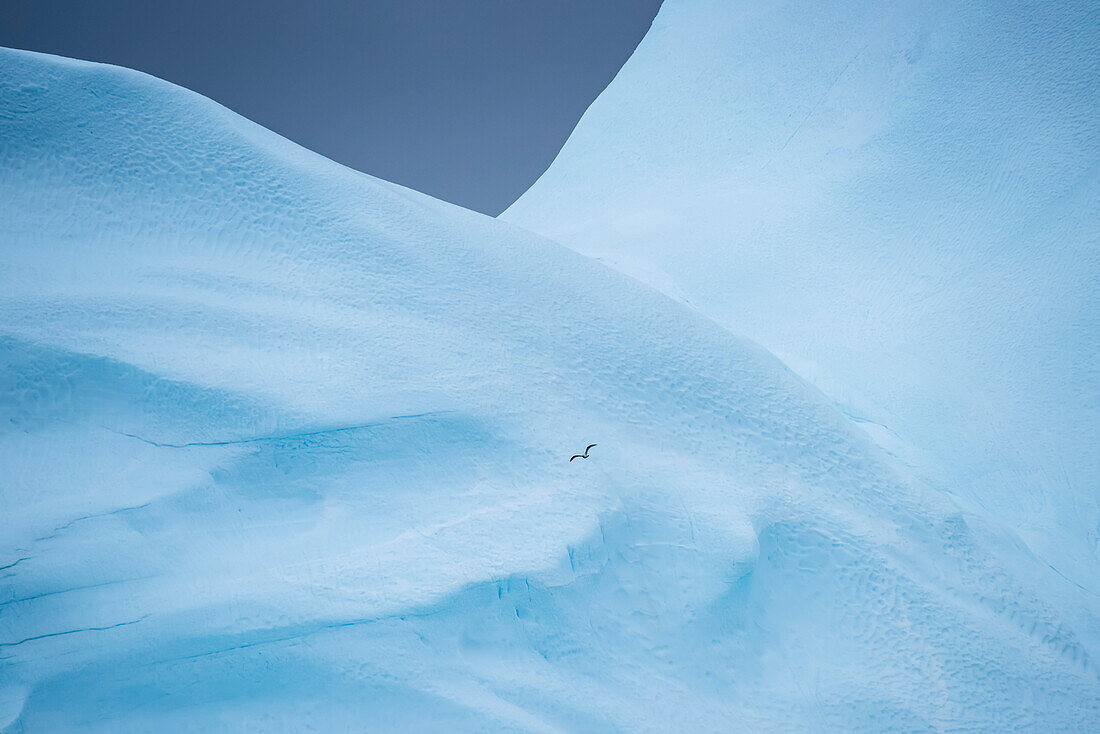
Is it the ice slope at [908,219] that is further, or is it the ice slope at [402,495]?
the ice slope at [908,219]

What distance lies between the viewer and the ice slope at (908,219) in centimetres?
209

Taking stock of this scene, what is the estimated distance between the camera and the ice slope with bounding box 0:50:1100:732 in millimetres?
1142

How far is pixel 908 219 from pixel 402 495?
1908 mm

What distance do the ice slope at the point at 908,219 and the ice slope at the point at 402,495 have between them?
445 mm

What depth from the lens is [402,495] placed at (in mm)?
1330

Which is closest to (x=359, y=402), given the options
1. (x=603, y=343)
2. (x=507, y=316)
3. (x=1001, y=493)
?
(x=507, y=316)

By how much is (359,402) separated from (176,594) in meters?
0.39

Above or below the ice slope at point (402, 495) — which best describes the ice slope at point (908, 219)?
above

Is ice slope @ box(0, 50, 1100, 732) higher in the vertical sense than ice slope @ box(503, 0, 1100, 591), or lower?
lower

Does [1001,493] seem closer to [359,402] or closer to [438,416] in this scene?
[438,416]

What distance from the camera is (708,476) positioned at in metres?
1.50

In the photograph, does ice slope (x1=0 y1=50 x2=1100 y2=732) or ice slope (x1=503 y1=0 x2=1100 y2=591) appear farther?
ice slope (x1=503 y1=0 x2=1100 y2=591)

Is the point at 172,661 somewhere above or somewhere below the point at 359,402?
below

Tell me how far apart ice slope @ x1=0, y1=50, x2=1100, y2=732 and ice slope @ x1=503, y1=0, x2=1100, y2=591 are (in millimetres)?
445
